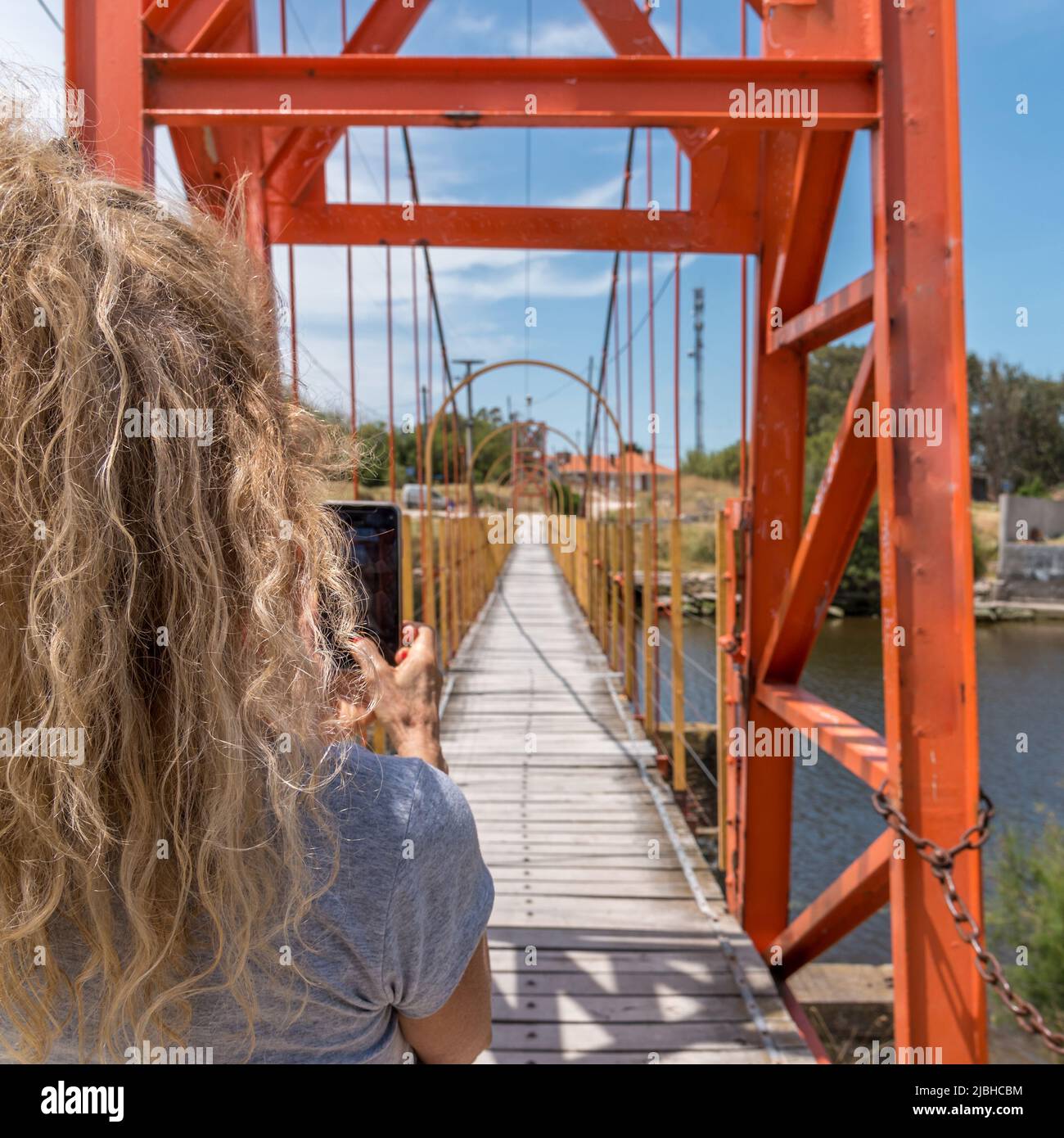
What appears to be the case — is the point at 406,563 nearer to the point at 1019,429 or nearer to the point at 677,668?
the point at 677,668

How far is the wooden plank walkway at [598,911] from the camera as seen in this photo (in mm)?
2209

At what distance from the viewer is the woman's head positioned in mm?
554

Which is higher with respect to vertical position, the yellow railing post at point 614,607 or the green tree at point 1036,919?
the yellow railing post at point 614,607

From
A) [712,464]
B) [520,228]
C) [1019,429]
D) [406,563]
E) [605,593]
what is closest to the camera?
[406,563]

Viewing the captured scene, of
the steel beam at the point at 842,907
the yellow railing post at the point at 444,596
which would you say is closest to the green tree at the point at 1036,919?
the steel beam at the point at 842,907

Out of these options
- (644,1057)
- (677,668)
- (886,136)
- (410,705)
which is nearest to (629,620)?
(677,668)

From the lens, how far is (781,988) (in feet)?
7.84

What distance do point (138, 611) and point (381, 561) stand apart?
0.70m

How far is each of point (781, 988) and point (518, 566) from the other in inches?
763

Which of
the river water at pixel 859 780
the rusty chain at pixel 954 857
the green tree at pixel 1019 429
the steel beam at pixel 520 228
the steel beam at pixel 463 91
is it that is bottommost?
the river water at pixel 859 780

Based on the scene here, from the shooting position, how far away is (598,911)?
2826 millimetres

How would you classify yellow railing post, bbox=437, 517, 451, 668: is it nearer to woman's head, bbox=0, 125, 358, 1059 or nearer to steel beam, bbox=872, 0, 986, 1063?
steel beam, bbox=872, 0, 986, 1063

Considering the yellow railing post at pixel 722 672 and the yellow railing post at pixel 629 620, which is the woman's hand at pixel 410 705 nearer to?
the yellow railing post at pixel 722 672
